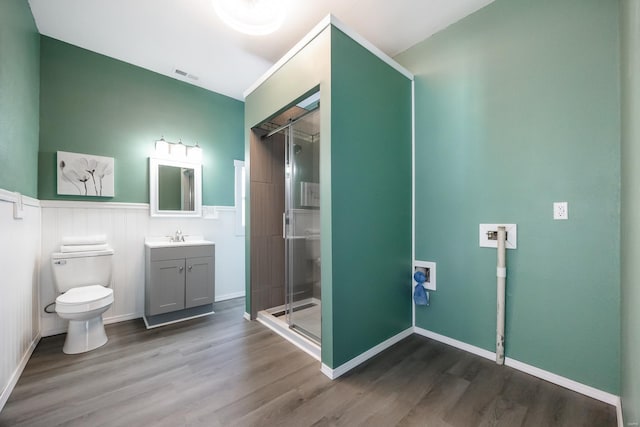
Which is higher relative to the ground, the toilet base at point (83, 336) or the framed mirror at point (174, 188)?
the framed mirror at point (174, 188)

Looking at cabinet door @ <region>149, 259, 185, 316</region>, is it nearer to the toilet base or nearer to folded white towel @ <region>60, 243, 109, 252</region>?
the toilet base

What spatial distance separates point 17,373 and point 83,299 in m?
0.53

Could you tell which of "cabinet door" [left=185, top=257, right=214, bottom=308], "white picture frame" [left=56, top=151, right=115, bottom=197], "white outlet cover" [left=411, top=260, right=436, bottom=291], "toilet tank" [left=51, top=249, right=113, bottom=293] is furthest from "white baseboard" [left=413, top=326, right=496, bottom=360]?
"white picture frame" [left=56, top=151, right=115, bottom=197]

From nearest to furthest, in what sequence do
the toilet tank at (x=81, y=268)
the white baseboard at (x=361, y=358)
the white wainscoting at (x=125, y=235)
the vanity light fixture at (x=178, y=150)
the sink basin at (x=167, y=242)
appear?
the white baseboard at (x=361, y=358) → the toilet tank at (x=81, y=268) → the white wainscoting at (x=125, y=235) → the sink basin at (x=167, y=242) → the vanity light fixture at (x=178, y=150)

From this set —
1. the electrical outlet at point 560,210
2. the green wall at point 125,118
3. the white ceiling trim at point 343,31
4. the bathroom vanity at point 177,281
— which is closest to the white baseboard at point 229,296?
the bathroom vanity at point 177,281

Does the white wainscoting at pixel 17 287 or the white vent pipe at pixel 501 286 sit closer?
the white wainscoting at pixel 17 287

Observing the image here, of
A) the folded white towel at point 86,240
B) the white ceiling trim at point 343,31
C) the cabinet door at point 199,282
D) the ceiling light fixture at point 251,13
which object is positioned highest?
the ceiling light fixture at point 251,13

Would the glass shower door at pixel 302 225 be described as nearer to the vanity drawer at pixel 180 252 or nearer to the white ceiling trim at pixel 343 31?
the white ceiling trim at pixel 343 31

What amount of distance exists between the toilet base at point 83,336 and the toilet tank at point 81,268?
380 millimetres

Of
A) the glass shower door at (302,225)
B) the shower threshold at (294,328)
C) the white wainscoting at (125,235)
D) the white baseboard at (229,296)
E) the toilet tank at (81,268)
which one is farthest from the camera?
the white baseboard at (229,296)

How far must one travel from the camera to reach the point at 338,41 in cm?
183

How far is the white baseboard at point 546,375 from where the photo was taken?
59.8 inches

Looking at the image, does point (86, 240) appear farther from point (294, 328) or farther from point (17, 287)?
point (294, 328)

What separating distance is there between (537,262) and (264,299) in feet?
8.09
